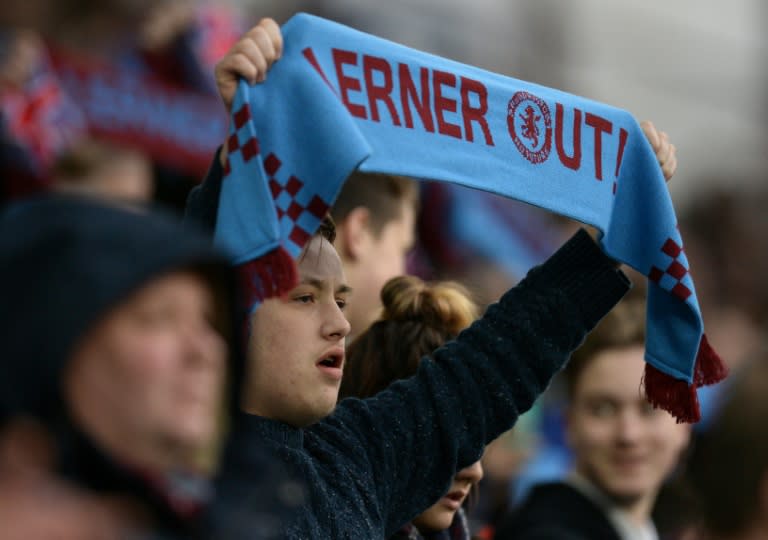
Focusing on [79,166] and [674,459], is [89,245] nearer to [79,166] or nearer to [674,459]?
[674,459]

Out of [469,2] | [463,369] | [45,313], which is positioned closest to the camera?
[45,313]

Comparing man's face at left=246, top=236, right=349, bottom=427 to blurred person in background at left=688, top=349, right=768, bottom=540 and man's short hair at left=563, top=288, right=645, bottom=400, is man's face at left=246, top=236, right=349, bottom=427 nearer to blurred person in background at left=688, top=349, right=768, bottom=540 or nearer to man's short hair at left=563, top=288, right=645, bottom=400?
blurred person in background at left=688, top=349, right=768, bottom=540

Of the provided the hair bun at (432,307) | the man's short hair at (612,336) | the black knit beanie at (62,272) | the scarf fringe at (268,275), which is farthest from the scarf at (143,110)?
the black knit beanie at (62,272)

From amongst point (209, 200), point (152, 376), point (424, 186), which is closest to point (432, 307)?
point (209, 200)

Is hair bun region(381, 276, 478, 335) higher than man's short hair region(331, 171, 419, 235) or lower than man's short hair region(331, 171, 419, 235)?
higher

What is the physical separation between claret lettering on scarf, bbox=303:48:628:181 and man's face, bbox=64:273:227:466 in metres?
0.81

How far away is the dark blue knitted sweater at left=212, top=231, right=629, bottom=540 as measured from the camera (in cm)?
225

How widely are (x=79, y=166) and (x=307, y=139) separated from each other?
2265 mm

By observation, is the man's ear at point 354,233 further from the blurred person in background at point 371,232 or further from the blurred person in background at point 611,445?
the blurred person in background at point 611,445

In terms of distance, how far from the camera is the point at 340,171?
2082mm

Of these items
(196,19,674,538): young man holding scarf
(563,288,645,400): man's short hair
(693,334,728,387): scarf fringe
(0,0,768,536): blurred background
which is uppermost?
(196,19,674,538): young man holding scarf

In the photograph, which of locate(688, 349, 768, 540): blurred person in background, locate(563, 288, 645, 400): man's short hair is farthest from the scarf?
locate(688, 349, 768, 540): blurred person in background

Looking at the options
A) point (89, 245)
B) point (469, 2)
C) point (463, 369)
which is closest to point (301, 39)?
point (463, 369)

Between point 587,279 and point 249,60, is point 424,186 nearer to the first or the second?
point 587,279
